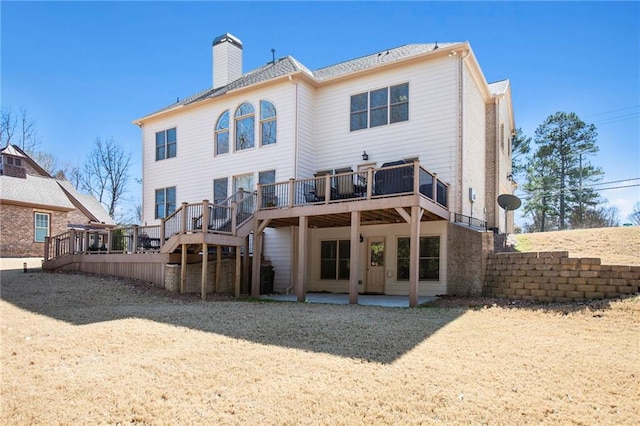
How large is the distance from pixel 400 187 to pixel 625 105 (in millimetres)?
26422

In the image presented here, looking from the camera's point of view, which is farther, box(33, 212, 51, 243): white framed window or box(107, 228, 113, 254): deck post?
box(33, 212, 51, 243): white framed window

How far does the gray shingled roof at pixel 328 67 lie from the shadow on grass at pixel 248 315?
819 cm

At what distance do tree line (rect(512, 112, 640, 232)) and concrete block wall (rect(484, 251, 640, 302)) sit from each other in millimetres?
21918

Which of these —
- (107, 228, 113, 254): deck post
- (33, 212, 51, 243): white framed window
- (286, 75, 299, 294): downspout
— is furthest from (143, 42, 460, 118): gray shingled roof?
(33, 212, 51, 243): white framed window

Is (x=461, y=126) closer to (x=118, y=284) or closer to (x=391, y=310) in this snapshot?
(x=391, y=310)

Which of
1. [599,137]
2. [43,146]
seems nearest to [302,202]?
[599,137]

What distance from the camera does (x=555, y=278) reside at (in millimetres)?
9719

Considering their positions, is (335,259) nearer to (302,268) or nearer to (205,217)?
(302,268)

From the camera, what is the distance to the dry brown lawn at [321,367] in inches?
135

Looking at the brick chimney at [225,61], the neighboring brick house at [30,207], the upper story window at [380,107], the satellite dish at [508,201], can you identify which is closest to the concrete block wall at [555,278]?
the satellite dish at [508,201]

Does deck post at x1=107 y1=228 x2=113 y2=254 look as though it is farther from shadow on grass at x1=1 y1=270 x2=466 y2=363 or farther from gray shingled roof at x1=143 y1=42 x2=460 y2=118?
gray shingled roof at x1=143 y1=42 x2=460 y2=118

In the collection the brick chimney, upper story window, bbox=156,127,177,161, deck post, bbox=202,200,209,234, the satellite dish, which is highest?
the brick chimney

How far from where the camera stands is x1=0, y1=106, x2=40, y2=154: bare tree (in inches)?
1251

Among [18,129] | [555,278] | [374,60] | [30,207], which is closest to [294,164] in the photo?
[374,60]
